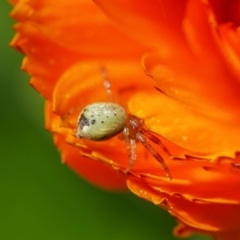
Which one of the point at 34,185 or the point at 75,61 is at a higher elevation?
the point at 75,61

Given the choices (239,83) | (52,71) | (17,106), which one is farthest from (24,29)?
(17,106)

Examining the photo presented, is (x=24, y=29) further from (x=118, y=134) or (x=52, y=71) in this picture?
(x=118, y=134)

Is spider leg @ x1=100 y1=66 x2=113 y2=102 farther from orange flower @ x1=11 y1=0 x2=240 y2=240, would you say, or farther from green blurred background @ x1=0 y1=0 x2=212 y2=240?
green blurred background @ x1=0 y1=0 x2=212 y2=240

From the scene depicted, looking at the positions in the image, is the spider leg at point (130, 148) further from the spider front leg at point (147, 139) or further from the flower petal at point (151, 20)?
the flower petal at point (151, 20)

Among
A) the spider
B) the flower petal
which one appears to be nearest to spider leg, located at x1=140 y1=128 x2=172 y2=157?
the spider

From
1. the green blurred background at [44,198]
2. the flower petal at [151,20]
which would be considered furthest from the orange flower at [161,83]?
the green blurred background at [44,198]

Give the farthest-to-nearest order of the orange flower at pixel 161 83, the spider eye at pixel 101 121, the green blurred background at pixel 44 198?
the green blurred background at pixel 44 198
the spider eye at pixel 101 121
the orange flower at pixel 161 83

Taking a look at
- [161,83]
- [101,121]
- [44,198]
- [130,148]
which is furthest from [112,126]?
[44,198]
